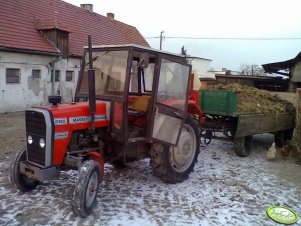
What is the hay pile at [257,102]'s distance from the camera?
8023 mm

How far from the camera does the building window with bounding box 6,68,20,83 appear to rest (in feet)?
46.6

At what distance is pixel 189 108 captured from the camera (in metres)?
6.53

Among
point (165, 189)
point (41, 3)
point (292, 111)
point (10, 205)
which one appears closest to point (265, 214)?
point (165, 189)

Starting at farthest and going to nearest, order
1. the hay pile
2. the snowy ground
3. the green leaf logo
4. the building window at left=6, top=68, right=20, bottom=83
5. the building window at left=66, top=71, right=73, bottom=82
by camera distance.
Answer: the building window at left=66, top=71, right=73, bottom=82
the building window at left=6, top=68, right=20, bottom=83
the hay pile
the green leaf logo
the snowy ground

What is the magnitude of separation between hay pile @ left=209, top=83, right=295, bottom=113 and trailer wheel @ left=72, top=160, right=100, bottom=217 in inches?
171

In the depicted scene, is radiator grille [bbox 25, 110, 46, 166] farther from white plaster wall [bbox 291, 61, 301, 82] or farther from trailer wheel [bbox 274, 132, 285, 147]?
white plaster wall [bbox 291, 61, 301, 82]

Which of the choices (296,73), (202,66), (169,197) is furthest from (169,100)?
(202,66)

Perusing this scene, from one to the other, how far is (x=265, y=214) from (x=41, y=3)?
693 inches

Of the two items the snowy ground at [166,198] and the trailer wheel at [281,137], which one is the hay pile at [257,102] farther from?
the snowy ground at [166,198]

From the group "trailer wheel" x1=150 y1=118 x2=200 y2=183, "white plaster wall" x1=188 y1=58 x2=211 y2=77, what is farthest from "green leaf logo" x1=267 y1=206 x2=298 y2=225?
"white plaster wall" x1=188 y1=58 x2=211 y2=77

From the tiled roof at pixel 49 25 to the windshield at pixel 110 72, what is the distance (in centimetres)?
987

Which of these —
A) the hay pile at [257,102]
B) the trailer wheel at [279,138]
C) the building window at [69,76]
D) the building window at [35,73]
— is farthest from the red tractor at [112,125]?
the building window at [69,76]

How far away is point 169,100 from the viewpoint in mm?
5578

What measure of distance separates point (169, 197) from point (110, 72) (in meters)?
2.06
